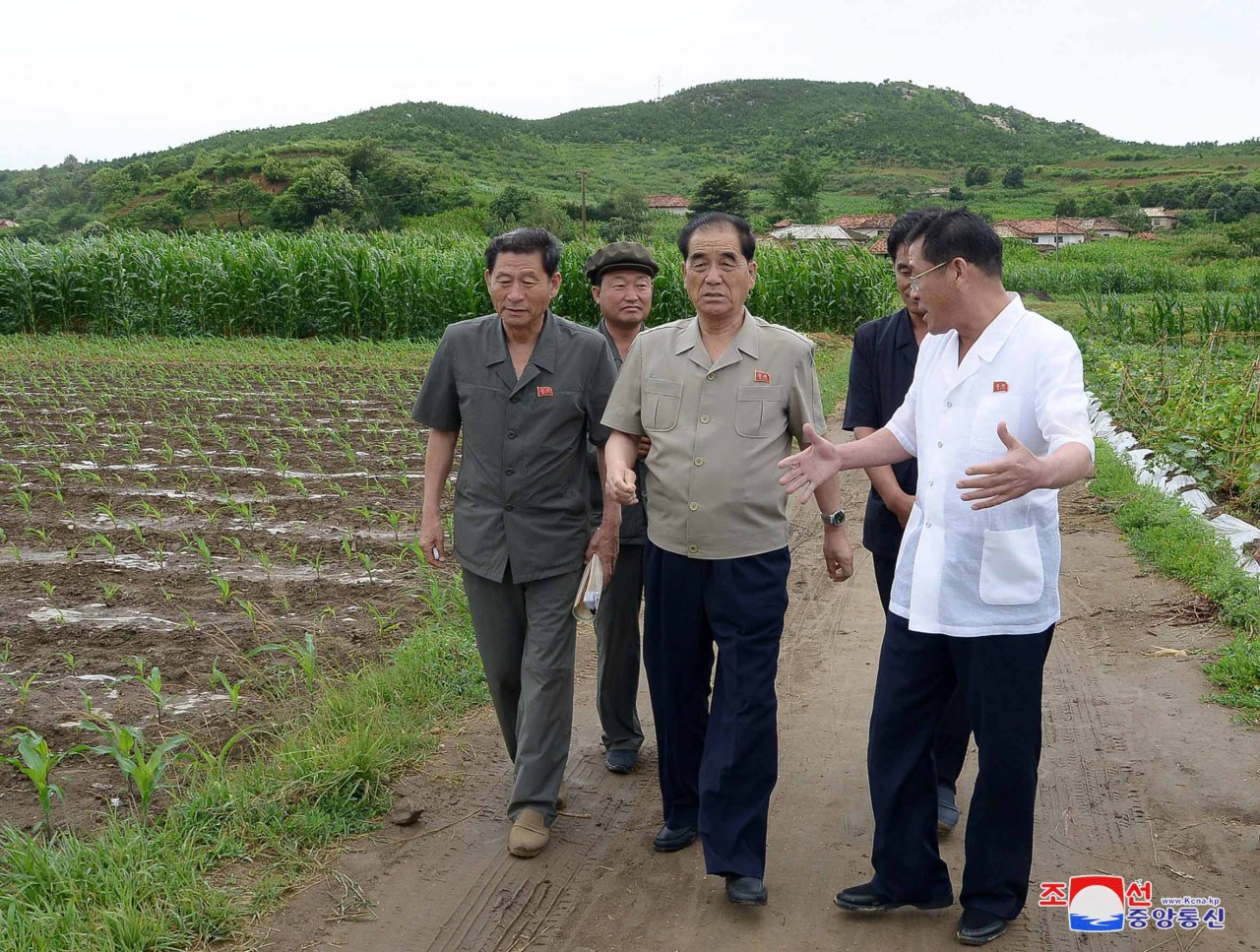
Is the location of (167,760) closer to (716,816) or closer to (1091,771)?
(716,816)

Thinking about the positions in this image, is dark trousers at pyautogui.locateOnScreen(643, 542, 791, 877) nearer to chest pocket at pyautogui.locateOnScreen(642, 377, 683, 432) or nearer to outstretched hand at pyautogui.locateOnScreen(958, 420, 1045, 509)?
chest pocket at pyautogui.locateOnScreen(642, 377, 683, 432)

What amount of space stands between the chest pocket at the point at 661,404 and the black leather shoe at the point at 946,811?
5.20 ft

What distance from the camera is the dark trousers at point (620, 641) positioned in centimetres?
440

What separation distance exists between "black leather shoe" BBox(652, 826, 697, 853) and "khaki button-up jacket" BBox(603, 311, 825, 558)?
992mm

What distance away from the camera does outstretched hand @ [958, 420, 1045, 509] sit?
2549mm

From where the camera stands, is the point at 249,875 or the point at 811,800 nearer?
the point at 249,875

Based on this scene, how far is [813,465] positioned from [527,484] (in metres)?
1.11

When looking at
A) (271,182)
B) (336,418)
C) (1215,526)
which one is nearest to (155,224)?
(271,182)

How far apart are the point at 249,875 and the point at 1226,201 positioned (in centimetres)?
8482

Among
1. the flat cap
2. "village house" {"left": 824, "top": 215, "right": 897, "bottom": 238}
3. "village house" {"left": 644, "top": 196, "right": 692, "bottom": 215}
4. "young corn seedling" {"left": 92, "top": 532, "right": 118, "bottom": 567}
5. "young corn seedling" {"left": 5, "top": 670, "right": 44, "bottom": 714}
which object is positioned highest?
"village house" {"left": 644, "top": 196, "right": 692, "bottom": 215}

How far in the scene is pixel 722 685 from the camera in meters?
3.49

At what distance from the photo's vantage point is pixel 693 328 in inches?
143

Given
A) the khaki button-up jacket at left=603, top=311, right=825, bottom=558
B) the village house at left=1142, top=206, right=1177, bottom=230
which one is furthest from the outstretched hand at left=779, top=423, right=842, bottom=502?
the village house at left=1142, top=206, right=1177, bottom=230

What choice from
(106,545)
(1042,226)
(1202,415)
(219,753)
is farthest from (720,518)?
(1042,226)
